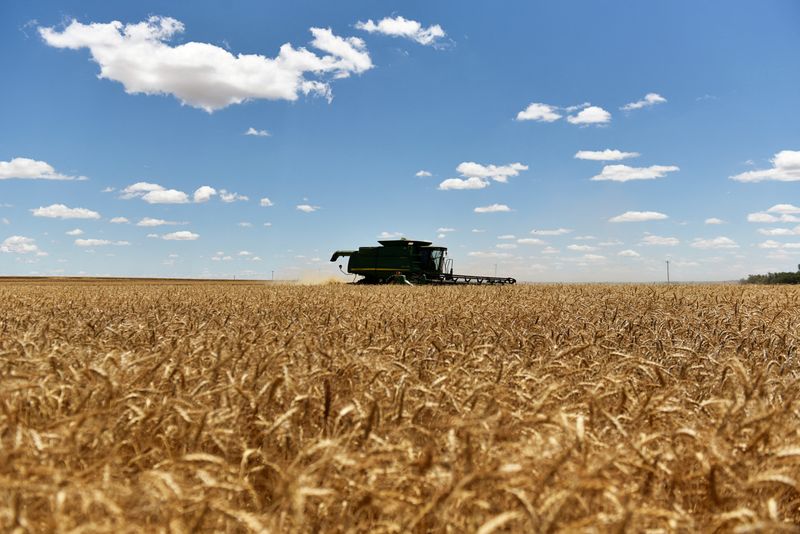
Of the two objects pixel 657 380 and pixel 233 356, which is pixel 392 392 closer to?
pixel 233 356

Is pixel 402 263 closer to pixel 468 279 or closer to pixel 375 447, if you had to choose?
pixel 468 279

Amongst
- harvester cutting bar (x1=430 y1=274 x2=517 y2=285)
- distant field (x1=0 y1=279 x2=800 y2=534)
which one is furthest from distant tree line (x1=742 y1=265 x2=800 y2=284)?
distant field (x1=0 y1=279 x2=800 y2=534)

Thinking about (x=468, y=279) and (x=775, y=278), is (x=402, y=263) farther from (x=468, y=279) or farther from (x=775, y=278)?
(x=775, y=278)

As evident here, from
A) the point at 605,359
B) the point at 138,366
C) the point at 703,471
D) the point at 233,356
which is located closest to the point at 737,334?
the point at 605,359

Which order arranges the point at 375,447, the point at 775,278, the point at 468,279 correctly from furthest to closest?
1. the point at 775,278
2. the point at 468,279
3. the point at 375,447

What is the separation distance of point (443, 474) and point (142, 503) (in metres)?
0.98

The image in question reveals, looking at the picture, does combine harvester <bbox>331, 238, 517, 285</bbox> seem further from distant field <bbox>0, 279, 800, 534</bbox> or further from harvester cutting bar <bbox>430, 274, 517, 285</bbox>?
distant field <bbox>0, 279, 800, 534</bbox>

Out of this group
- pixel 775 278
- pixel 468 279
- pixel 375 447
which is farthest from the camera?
pixel 775 278

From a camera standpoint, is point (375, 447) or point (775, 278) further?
point (775, 278)

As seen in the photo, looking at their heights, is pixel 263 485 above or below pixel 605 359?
below

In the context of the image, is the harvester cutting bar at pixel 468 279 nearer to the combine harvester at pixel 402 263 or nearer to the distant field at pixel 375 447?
the combine harvester at pixel 402 263

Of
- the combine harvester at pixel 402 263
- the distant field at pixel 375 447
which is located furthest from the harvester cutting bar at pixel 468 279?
the distant field at pixel 375 447

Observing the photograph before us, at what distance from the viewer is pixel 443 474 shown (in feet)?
6.33

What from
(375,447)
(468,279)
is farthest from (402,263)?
(375,447)
